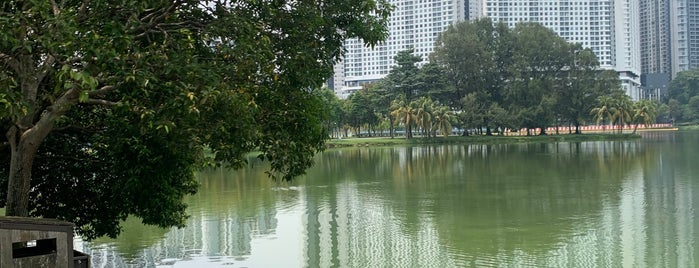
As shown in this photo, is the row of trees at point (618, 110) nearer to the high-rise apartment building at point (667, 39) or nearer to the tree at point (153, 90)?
the high-rise apartment building at point (667, 39)

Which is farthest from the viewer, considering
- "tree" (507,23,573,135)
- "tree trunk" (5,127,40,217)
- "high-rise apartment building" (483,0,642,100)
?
"high-rise apartment building" (483,0,642,100)

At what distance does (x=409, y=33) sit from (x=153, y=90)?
5073 inches

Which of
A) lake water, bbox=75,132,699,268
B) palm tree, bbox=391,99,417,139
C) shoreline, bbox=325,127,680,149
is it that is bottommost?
lake water, bbox=75,132,699,268

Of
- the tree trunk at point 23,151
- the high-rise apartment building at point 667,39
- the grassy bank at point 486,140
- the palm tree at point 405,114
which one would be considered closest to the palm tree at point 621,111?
the grassy bank at point 486,140

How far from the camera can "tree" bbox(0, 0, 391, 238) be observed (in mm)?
5812

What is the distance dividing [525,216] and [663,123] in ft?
353

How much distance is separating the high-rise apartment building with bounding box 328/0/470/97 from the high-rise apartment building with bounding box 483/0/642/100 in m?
6.33

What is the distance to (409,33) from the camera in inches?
5231

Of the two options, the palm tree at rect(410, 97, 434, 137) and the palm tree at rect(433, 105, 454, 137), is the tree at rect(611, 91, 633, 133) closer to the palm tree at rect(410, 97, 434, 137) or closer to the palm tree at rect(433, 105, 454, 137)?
the palm tree at rect(433, 105, 454, 137)

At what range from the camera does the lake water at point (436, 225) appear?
43.6 ft

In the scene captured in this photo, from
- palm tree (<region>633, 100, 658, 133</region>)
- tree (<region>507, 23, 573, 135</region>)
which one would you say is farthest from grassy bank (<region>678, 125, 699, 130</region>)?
tree (<region>507, 23, 573, 135</region>)

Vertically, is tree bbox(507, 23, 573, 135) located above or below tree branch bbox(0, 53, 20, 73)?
above

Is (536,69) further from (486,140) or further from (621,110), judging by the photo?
(486,140)

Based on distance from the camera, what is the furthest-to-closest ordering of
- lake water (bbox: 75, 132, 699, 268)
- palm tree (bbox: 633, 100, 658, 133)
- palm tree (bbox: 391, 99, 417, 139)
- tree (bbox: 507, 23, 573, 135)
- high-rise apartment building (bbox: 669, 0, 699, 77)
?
high-rise apartment building (bbox: 669, 0, 699, 77), tree (bbox: 507, 23, 573, 135), palm tree (bbox: 633, 100, 658, 133), palm tree (bbox: 391, 99, 417, 139), lake water (bbox: 75, 132, 699, 268)
